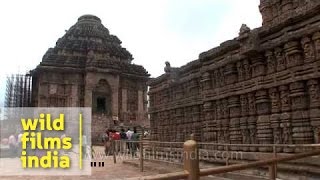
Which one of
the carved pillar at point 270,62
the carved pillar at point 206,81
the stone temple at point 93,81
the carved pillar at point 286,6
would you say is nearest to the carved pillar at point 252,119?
the carved pillar at point 270,62

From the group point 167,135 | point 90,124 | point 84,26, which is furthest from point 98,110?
point 167,135

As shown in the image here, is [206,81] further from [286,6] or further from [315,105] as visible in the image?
[315,105]

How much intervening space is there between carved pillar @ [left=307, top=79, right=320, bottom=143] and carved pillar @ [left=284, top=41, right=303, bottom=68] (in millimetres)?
600

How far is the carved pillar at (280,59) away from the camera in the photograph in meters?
8.78

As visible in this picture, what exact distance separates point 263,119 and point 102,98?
27.5 m

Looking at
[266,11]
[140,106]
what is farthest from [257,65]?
[140,106]

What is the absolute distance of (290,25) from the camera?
28.7 feet

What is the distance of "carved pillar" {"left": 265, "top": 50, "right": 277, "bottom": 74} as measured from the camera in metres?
9.16

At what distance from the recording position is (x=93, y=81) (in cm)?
3456

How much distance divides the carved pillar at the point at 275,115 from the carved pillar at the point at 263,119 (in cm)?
18

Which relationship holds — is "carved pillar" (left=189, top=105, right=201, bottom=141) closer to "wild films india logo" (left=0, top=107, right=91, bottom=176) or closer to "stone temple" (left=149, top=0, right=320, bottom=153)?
"stone temple" (left=149, top=0, right=320, bottom=153)

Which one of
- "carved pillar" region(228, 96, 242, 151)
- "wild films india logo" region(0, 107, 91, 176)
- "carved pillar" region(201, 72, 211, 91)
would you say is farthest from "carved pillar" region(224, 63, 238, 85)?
"wild films india logo" region(0, 107, 91, 176)

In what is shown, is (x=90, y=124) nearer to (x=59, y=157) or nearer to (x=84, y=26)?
(x=84, y=26)

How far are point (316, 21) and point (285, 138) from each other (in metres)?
2.75
